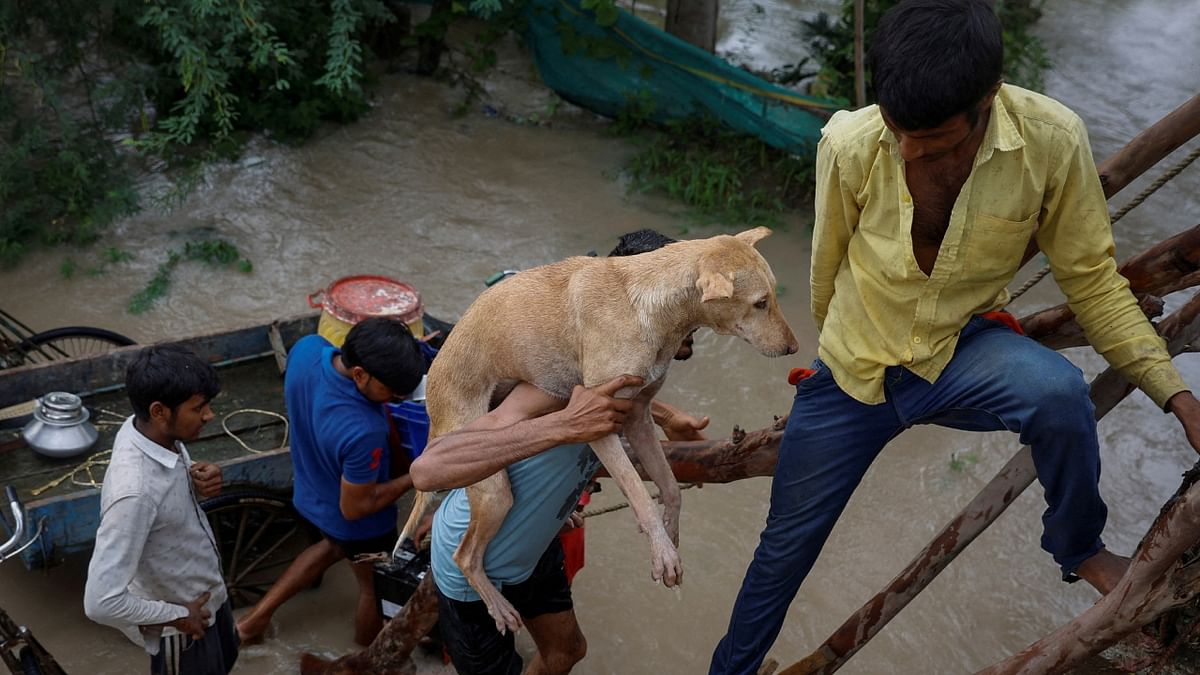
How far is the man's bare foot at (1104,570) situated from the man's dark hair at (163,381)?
9.42ft

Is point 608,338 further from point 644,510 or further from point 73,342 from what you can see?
point 73,342

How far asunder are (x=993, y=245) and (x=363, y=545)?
3.28 m

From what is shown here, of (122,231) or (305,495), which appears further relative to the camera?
(122,231)

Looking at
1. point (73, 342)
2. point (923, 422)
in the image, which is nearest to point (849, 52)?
point (73, 342)

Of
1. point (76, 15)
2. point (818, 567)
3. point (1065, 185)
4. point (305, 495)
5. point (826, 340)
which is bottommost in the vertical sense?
point (818, 567)

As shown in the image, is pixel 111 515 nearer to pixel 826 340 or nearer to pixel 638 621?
pixel 826 340

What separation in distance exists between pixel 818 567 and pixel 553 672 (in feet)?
8.30

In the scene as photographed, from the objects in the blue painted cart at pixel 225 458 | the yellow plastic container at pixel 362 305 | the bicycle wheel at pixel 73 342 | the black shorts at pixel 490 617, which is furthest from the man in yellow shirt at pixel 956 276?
the bicycle wheel at pixel 73 342

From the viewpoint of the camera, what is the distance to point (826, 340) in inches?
122

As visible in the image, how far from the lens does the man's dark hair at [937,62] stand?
2.40 metres

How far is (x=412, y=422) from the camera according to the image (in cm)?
488

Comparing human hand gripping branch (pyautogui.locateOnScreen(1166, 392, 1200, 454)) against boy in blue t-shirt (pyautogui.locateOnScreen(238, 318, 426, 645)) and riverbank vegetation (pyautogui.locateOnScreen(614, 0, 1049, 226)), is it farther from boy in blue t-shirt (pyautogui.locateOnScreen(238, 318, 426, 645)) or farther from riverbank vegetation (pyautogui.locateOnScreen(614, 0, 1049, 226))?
riverbank vegetation (pyautogui.locateOnScreen(614, 0, 1049, 226))

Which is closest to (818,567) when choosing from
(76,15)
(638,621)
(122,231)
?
(638,621)

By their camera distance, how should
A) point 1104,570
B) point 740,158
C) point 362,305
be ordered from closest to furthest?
point 1104,570 < point 362,305 < point 740,158
